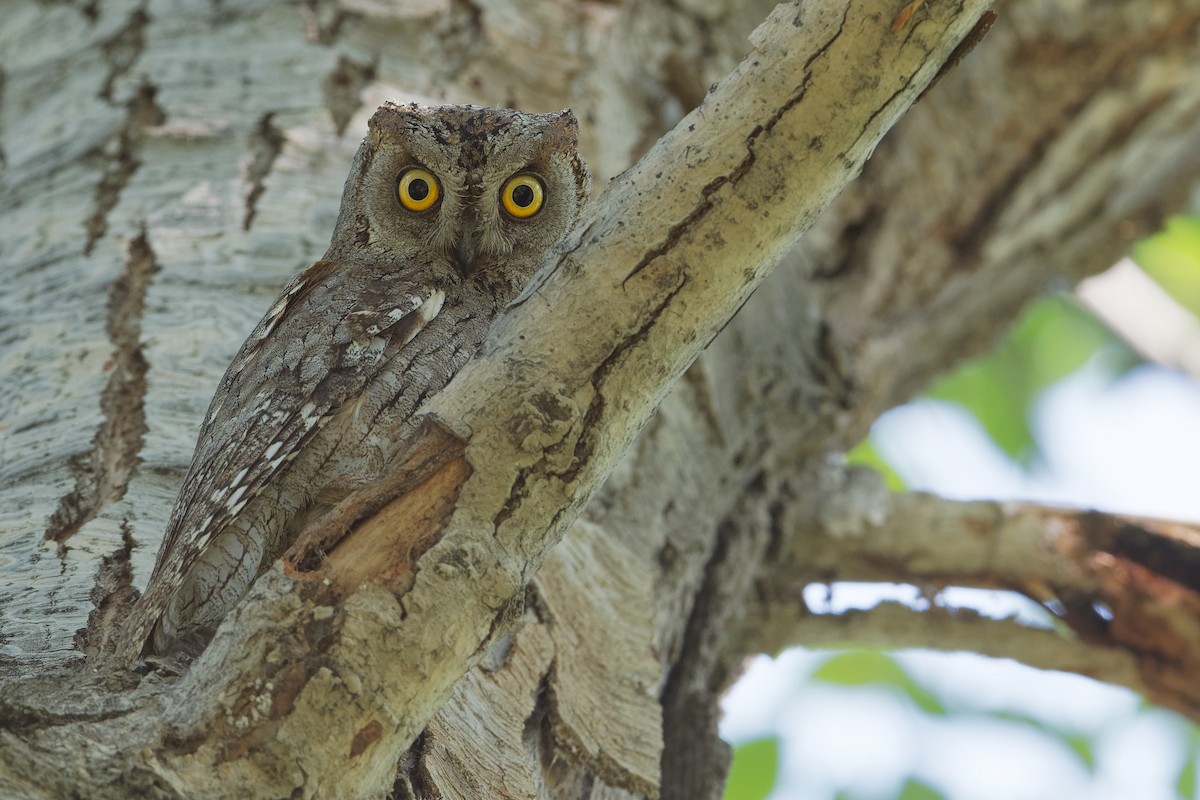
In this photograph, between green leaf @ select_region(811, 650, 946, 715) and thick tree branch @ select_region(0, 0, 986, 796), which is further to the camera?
green leaf @ select_region(811, 650, 946, 715)

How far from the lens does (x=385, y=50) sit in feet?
13.0

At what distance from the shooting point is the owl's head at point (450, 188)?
3.02 metres

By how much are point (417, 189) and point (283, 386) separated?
0.82 meters

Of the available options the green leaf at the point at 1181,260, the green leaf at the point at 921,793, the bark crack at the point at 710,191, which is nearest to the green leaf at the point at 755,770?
the green leaf at the point at 921,793

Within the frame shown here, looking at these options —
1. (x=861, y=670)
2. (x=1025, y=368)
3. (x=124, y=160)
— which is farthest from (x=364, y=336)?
(x=1025, y=368)

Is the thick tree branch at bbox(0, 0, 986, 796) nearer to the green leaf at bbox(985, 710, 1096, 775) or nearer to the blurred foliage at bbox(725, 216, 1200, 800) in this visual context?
the blurred foliage at bbox(725, 216, 1200, 800)

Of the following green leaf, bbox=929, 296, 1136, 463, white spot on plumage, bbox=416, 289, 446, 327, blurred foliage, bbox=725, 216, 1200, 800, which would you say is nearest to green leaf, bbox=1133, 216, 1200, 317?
blurred foliage, bbox=725, 216, 1200, 800

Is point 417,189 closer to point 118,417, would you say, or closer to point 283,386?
point 283,386

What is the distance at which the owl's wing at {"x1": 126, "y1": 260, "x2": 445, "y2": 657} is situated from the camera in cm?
219

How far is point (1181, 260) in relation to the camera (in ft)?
26.4

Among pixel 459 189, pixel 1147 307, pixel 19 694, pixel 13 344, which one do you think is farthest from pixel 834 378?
pixel 1147 307

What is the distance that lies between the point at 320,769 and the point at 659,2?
11.7 feet

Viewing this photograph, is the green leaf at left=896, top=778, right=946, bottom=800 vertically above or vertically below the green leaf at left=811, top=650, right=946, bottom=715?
below

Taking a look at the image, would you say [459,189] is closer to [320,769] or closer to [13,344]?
[13,344]
